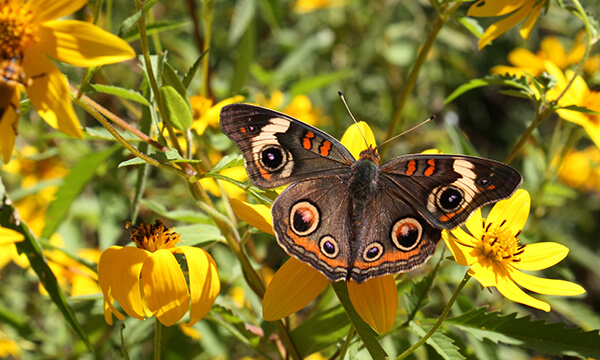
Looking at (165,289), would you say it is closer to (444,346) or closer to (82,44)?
(82,44)

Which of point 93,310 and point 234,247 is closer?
point 234,247

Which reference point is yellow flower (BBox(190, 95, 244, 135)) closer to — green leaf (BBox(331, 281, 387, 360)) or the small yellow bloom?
the small yellow bloom

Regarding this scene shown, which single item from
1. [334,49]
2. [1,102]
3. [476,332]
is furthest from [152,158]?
[334,49]

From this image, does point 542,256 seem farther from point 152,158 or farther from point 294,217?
point 152,158

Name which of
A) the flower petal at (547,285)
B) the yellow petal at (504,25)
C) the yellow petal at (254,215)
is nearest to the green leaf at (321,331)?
the yellow petal at (254,215)

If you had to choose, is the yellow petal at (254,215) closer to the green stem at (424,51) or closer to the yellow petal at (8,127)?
the yellow petal at (8,127)

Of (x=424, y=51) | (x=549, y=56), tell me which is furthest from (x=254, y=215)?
(x=549, y=56)

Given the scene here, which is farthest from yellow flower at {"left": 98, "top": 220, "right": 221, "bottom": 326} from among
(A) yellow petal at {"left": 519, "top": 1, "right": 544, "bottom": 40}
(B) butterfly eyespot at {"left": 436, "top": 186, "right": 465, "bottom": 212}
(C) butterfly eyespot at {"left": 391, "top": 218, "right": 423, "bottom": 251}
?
(A) yellow petal at {"left": 519, "top": 1, "right": 544, "bottom": 40}
